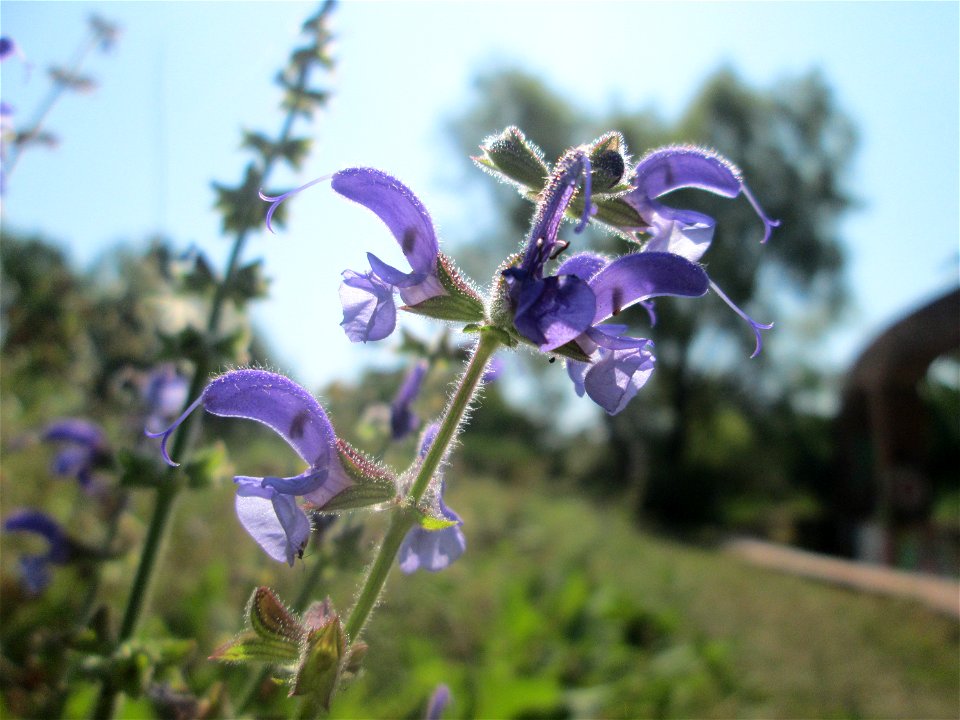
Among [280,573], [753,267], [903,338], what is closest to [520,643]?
[280,573]

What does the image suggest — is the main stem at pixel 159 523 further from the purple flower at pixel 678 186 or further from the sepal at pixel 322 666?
the purple flower at pixel 678 186

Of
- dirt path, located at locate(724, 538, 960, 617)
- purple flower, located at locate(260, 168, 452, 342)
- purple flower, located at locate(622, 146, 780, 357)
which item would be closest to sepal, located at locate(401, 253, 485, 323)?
purple flower, located at locate(260, 168, 452, 342)

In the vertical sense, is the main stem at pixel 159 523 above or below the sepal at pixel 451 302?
below

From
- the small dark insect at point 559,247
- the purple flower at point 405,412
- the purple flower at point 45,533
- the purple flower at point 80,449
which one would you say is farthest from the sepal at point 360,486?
the purple flower at point 80,449

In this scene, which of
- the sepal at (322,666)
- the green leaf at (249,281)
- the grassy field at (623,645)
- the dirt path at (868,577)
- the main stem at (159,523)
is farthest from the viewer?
the dirt path at (868,577)

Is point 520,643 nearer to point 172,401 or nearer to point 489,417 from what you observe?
point 172,401

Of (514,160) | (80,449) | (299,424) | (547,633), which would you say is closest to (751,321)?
(514,160)
